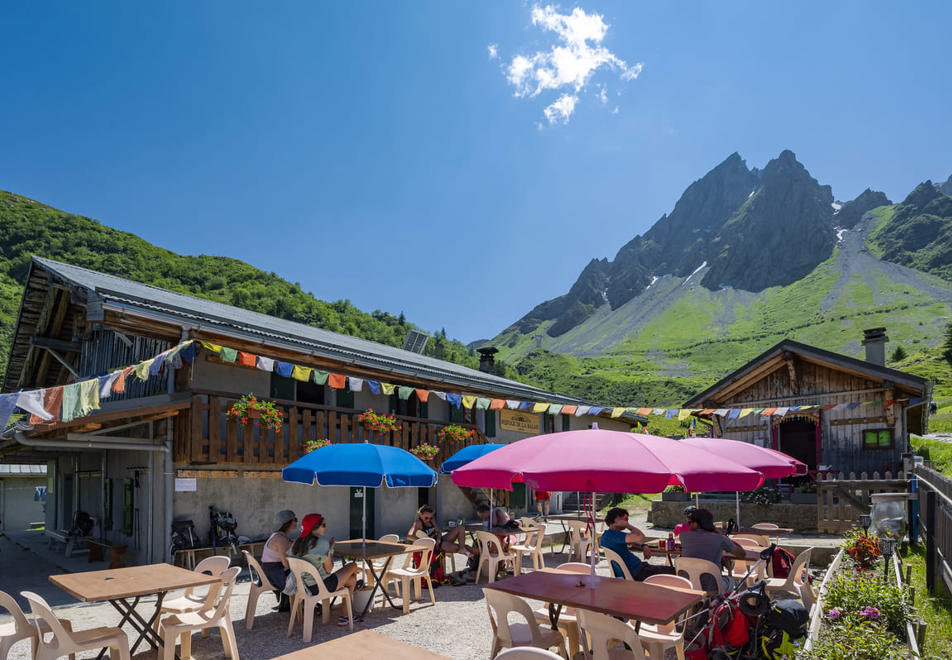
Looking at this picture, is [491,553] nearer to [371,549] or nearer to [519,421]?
[371,549]

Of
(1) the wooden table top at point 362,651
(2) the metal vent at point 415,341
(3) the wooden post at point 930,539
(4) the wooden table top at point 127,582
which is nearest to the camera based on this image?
(1) the wooden table top at point 362,651

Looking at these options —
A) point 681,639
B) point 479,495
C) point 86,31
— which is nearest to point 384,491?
point 479,495

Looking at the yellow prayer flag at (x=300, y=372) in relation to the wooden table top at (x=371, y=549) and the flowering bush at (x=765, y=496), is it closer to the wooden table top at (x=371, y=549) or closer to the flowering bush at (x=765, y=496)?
the wooden table top at (x=371, y=549)

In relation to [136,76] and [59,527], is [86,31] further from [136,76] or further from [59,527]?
[59,527]

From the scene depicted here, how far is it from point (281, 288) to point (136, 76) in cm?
1683

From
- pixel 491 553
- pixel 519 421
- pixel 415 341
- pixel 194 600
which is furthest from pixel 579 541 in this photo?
pixel 415 341

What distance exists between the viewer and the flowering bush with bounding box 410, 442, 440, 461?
14.9 meters

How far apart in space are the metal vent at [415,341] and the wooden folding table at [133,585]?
1902 centimetres

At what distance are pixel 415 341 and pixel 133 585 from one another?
20.2m

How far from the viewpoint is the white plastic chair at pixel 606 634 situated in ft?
12.6

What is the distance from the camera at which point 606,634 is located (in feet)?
13.1

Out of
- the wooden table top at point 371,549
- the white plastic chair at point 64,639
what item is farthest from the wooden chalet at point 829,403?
the white plastic chair at point 64,639

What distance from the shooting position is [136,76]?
1192 inches

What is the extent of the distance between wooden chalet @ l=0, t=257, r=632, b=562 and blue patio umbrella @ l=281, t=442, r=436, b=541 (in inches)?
152
